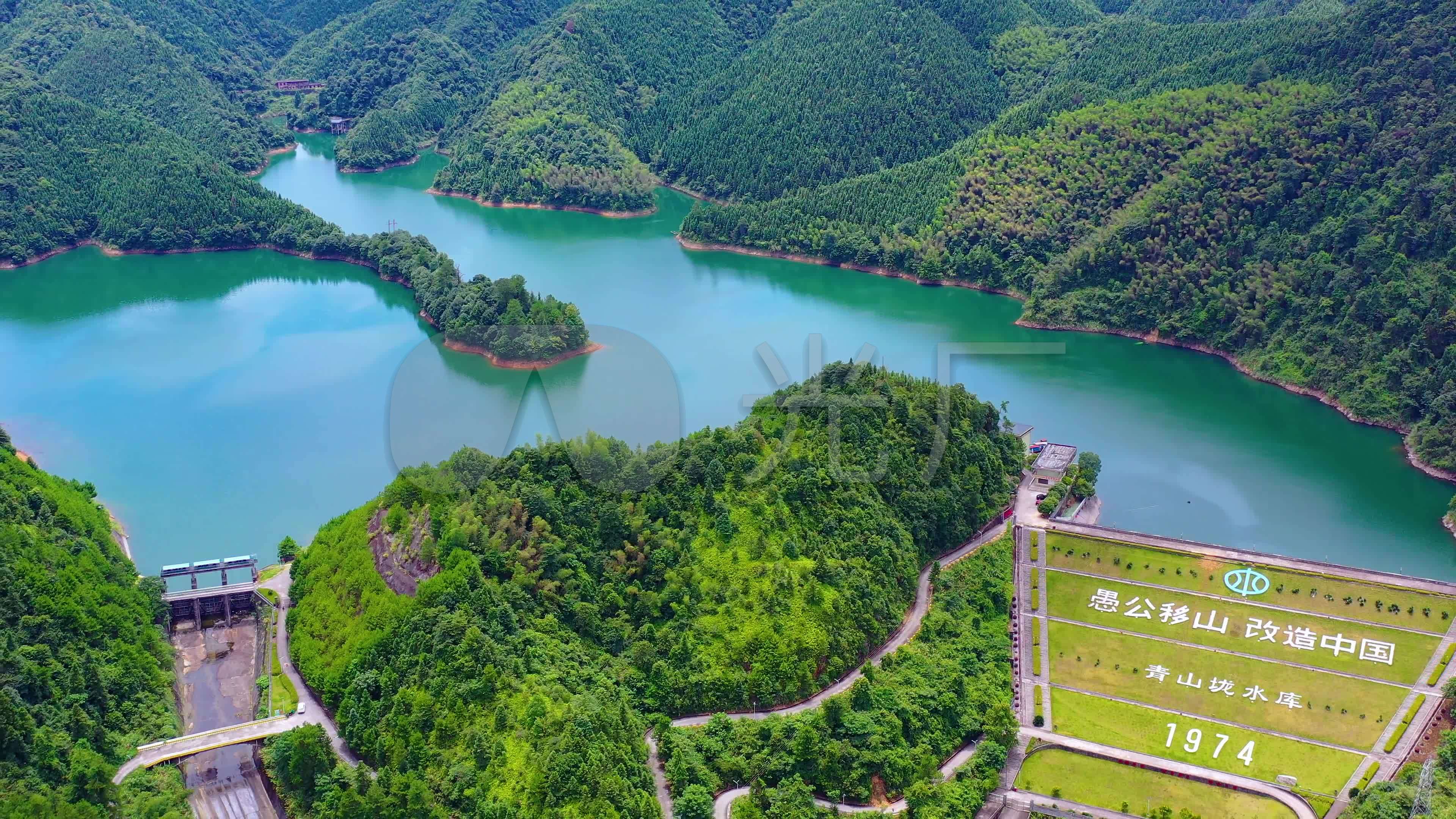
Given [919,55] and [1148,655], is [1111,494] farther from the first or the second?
[919,55]

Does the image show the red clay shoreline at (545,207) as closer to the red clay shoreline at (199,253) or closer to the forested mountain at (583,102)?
the forested mountain at (583,102)

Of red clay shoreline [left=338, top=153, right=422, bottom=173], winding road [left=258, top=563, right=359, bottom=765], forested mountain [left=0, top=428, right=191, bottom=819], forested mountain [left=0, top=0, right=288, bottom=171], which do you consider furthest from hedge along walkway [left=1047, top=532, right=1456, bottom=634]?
forested mountain [left=0, top=0, right=288, bottom=171]

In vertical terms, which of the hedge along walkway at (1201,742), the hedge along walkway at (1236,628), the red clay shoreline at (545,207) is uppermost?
the red clay shoreline at (545,207)

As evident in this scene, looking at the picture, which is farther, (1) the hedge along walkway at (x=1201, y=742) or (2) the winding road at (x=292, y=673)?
(2) the winding road at (x=292, y=673)

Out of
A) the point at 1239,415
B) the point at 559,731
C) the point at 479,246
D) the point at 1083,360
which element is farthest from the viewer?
the point at 479,246

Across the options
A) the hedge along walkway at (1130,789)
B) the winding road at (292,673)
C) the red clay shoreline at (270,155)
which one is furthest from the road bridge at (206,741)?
the red clay shoreline at (270,155)

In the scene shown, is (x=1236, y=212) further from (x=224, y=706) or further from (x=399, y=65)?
(x=399, y=65)

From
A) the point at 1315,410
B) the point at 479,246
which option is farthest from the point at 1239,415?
the point at 479,246
